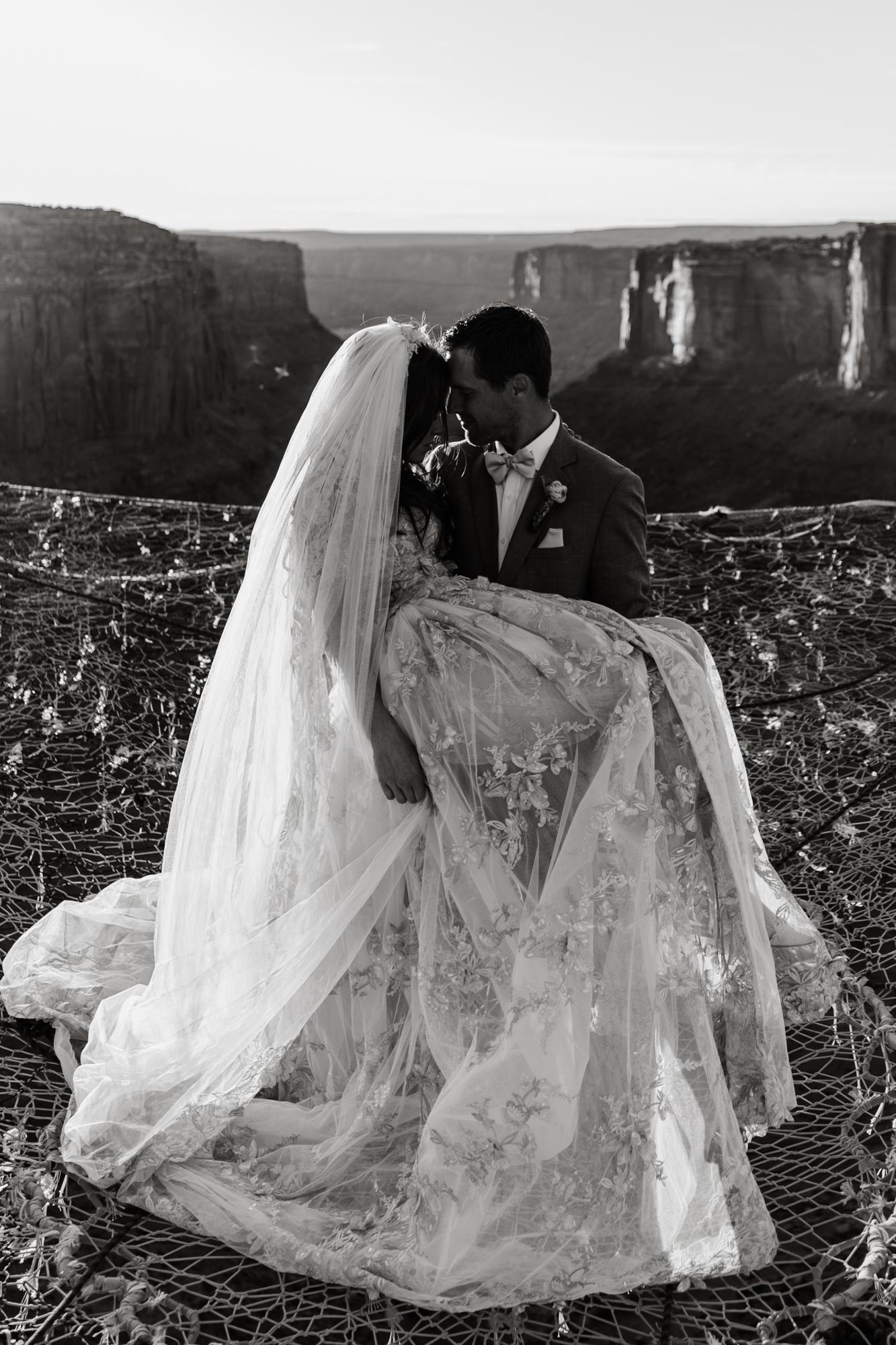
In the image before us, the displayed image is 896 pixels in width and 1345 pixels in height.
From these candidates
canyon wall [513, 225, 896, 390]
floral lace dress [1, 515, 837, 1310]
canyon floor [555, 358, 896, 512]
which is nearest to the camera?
floral lace dress [1, 515, 837, 1310]

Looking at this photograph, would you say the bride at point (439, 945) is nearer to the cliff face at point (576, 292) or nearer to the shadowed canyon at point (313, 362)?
the shadowed canyon at point (313, 362)

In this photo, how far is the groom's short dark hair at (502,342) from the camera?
2.35 meters

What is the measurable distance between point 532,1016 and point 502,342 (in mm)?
1227

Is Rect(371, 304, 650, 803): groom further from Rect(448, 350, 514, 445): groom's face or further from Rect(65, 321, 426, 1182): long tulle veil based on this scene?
Rect(65, 321, 426, 1182): long tulle veil

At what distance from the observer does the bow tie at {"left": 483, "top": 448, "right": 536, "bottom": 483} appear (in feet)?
8.16

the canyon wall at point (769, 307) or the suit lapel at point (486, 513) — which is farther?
the canyon wall at point (769, 307)

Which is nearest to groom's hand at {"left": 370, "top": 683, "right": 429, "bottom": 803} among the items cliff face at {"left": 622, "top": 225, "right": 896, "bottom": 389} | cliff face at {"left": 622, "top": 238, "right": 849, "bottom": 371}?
cliff face at {"left": 622, "top": 225, "right": 896, "bottom": 389}

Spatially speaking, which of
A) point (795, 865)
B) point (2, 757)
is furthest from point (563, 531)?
point (2, 757)

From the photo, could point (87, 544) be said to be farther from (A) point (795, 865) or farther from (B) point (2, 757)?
(A) point (795, 865)

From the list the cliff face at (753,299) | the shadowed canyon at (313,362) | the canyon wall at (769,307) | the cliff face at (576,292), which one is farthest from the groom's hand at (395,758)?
the cliff face at (576,292)

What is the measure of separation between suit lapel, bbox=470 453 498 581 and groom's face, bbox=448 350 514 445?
0.08m

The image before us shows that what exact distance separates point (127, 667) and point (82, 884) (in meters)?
1.52

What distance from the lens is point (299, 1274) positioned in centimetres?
214

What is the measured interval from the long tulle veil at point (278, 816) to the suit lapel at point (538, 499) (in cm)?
35
